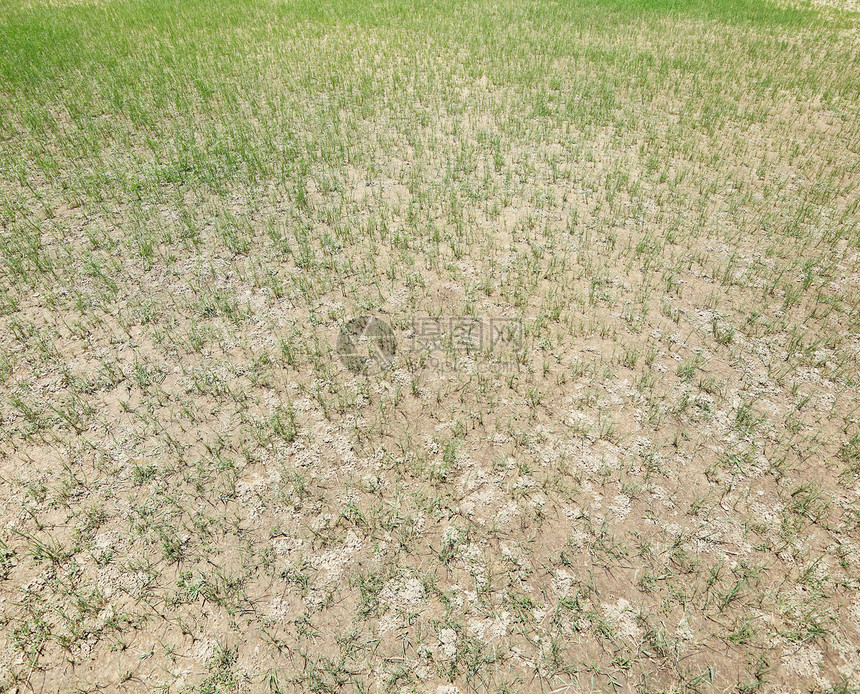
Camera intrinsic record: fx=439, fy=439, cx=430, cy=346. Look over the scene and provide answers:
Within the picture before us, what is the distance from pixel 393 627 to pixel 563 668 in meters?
0.96

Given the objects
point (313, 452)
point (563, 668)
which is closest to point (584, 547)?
point (563, 668)

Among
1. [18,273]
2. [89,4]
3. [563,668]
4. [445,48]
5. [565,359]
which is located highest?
[89,4]

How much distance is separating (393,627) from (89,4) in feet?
71.8

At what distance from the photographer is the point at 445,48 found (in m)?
12.1

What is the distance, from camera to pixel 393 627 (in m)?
2.55

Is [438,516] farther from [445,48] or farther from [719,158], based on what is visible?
[445,48]

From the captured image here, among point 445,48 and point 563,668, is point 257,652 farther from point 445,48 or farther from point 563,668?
point 445,48

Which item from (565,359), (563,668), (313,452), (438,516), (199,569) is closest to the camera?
(563,668)

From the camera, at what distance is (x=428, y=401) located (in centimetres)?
381

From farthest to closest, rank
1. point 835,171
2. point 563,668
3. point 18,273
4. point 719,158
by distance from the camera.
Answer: point 719,158 → point 835,171 → point 18,273 → point 563,668

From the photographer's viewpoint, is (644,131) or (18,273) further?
(644,131)

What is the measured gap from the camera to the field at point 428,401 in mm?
2525

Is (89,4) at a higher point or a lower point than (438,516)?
higher

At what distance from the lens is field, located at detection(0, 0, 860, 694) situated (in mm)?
2525
